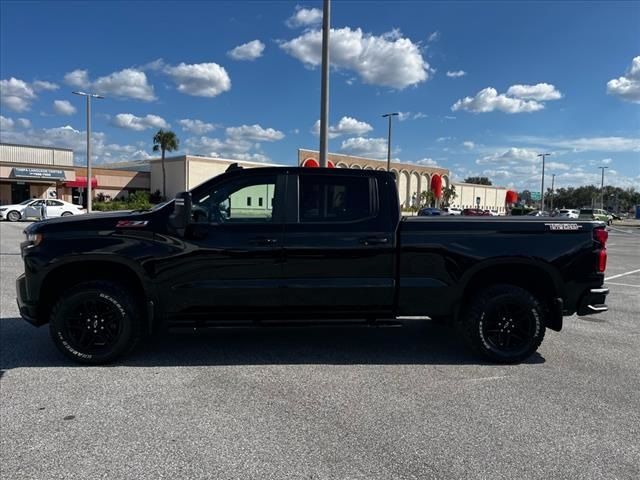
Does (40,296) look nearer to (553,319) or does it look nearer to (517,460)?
(517,460)

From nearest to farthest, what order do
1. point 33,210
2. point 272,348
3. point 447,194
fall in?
point 272,348 → point 33,210 → point 447,194

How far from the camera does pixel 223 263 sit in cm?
494

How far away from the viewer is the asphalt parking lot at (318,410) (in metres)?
3.18

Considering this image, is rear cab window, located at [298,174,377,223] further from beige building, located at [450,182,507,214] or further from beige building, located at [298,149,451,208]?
beige building, located at [450,182,507,214]

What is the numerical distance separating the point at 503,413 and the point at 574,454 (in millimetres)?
678

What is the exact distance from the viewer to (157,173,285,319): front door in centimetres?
492

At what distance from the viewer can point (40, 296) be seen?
4945mm

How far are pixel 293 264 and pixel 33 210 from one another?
111 ft

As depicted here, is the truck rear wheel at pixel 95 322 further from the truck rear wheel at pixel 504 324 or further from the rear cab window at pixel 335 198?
the truck rear wheel at pixel 504 324

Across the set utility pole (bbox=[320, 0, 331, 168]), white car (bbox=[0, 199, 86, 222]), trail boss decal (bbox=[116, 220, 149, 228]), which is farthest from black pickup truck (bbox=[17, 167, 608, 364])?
white car (bbox=[0, 199, 86, 222])

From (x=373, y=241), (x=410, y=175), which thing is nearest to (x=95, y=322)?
(x=373, y=241)

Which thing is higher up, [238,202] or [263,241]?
[238,202]

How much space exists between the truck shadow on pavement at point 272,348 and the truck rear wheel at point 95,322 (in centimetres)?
21

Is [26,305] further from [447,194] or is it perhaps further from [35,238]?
→ [447,194]
